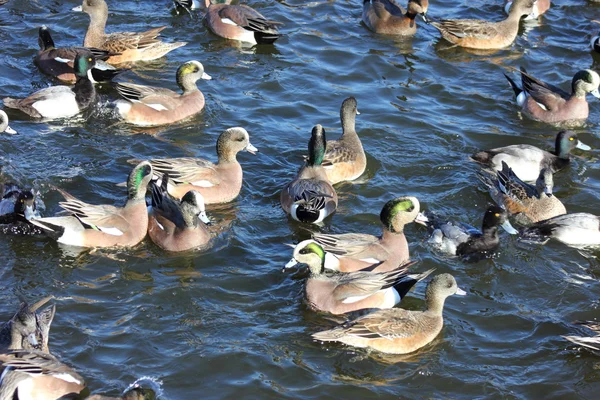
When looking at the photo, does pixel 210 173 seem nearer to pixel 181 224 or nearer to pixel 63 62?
Answer: pixel 181 224

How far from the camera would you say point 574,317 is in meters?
8.35

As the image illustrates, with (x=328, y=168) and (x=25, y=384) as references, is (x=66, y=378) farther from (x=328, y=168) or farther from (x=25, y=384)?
(x=328, y=168)

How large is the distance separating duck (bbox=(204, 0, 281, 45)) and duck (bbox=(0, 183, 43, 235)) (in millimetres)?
5522

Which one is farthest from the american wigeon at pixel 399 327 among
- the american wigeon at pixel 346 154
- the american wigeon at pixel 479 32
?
the american wigeon at pixel 479 32

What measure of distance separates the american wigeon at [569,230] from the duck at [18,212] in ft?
16.5

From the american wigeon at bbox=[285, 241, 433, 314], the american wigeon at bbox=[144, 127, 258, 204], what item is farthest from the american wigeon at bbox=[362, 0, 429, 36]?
the american wigeon at bbox=[285, 241, 433, 314]

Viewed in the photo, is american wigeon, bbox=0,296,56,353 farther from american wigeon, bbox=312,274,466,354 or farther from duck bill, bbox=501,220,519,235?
duck bill, bbox=501,220,519,235

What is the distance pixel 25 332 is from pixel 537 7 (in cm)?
1086

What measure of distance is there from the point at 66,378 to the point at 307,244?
2.53 metres

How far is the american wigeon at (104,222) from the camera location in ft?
28.8

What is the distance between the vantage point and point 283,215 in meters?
9.80

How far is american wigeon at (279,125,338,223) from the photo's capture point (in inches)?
→ 370

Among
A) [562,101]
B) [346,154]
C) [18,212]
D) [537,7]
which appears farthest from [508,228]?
[537,7]

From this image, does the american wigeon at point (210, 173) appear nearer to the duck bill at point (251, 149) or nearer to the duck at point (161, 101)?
the duck bill at point (251, 149)
